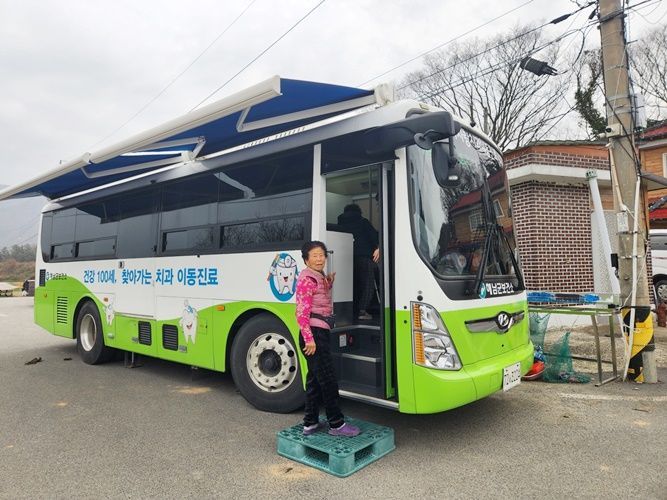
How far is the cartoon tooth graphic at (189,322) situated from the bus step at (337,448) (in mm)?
2237

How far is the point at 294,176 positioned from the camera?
484 centimetres

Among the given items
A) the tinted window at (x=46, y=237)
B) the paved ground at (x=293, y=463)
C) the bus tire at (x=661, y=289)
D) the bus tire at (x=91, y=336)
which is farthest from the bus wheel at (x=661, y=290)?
the tinted window at (x=46, y=237)

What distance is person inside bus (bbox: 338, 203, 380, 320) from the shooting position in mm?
4754

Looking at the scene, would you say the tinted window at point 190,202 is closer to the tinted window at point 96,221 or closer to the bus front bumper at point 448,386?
the tinted window at point 96,221

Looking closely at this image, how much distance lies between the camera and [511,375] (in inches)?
166

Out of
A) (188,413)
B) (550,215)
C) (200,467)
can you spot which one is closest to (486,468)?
(200,467)

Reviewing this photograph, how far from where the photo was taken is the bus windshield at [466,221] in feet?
13.0

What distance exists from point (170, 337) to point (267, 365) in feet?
5.96

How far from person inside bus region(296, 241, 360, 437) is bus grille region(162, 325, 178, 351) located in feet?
8.78

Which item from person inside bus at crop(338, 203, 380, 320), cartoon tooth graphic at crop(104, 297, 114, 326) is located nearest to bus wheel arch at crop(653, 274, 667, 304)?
person inside bus at crop(338, 203, 380, 320)

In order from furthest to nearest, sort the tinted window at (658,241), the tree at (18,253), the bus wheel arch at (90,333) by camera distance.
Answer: the tree at (18,253)
the tinted window at (658,241)
the bus wheel arch at (90,333)

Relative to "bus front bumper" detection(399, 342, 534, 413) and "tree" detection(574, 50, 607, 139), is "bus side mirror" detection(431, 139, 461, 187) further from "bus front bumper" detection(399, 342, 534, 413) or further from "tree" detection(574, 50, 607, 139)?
"tree" detection(574, 50, 607, 139)

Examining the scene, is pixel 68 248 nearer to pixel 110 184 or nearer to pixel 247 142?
pixel 110 184

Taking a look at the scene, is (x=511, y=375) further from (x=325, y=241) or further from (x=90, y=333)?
(x=90, y=333)
